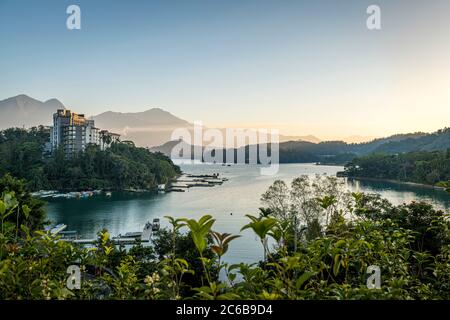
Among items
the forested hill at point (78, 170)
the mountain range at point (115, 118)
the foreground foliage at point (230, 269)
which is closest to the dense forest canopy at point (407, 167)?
the forested hill at point (78, 170)

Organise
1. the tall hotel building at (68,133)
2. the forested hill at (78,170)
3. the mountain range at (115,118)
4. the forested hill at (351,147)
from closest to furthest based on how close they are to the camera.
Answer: the mountain range at (115,118), the forested hill at (78,170), the tall hotel building at (68,133), the forested hill at (351,147)

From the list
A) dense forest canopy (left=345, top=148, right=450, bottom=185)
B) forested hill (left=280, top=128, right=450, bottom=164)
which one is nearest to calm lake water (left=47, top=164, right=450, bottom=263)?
dense forest canopy (left=345, top=148, right=450, bottom=185)

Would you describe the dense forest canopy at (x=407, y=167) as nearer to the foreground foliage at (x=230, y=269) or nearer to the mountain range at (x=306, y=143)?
the mountain range at (x=306, y=143)

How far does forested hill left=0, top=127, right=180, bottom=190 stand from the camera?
28.9 m

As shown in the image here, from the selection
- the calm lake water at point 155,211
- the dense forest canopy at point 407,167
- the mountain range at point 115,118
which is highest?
the mountain range at point 115,118

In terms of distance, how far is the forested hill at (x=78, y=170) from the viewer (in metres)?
28.9

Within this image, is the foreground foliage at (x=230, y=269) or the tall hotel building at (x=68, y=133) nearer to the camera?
the foreground foliage at (x=230, y=269)

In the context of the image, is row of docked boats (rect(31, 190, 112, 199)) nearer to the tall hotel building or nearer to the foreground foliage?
the tall hotel building

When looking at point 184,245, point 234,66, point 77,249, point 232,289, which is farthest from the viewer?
point 184,245
